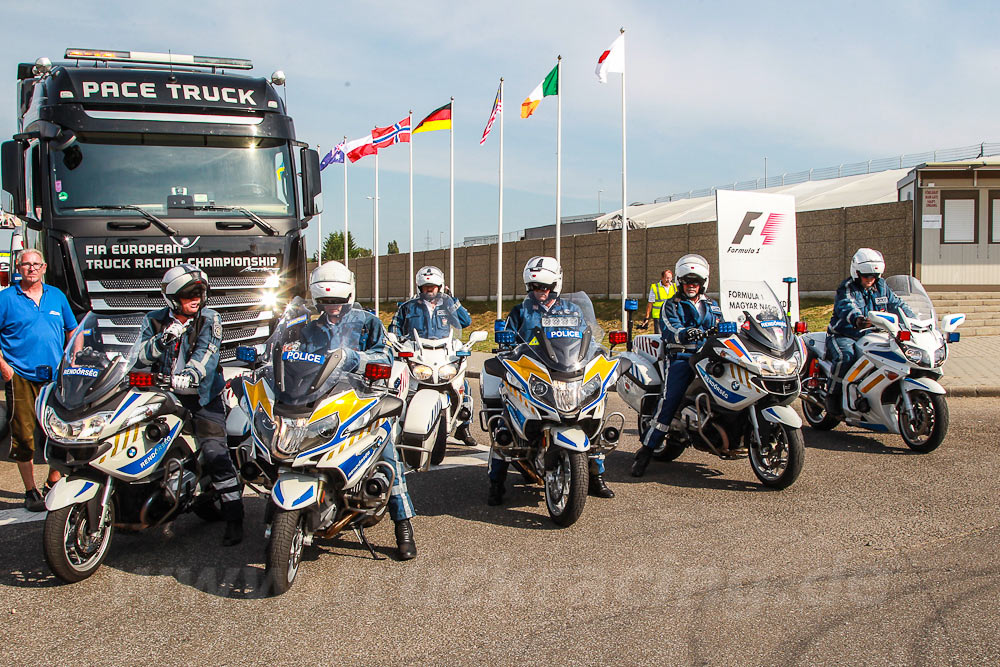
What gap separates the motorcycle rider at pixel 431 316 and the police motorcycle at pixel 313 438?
3.53 m

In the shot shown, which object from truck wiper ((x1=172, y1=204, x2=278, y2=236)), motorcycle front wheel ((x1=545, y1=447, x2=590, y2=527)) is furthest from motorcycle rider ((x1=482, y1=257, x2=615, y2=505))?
truck wiper ((x1=172, y1=204, x2=278, y2=236))

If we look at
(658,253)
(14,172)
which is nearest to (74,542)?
(14,172)

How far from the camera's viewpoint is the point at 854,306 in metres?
8.65

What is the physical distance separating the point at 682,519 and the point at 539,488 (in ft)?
4.44

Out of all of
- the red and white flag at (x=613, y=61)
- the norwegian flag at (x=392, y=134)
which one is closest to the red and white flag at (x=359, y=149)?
the norwegian flag at (x=392, y=134)

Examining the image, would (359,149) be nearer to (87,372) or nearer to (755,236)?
(755,236)

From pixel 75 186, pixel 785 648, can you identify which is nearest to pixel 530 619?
pixel 785 648

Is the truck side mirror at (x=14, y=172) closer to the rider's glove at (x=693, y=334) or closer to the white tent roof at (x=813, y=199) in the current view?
the rider's glove at (x=693, y=334)

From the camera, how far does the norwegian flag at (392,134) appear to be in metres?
29.0

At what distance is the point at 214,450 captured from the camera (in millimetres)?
5582

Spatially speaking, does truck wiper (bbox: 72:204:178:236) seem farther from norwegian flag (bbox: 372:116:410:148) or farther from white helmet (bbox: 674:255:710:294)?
norwegian flag (bbox: 372:116:410:148)

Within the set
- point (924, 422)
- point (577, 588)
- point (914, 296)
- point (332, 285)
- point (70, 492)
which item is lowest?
point (577, 588)

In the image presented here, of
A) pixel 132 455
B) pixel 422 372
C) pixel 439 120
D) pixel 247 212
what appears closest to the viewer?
pixel 132 455

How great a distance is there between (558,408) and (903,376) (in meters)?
4.08
